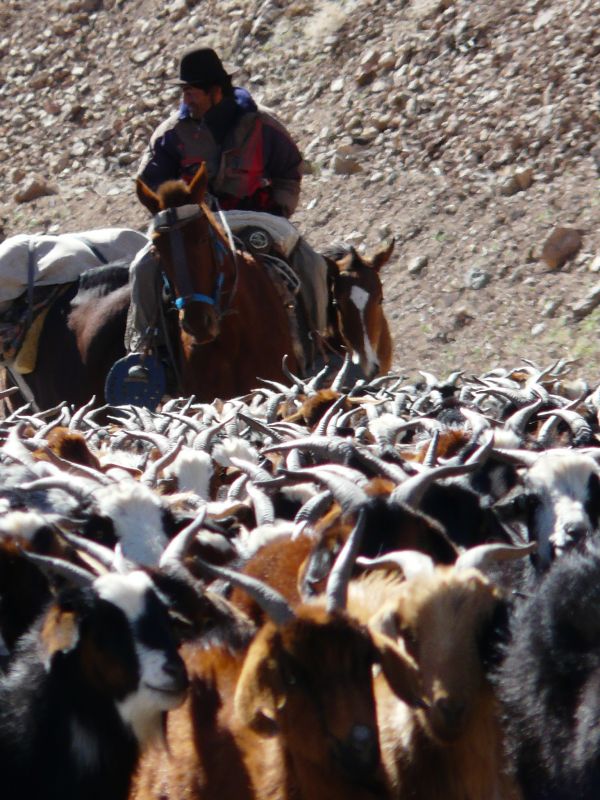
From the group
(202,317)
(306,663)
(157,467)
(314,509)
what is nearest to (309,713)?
(306,663)

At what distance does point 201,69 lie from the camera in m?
13.4

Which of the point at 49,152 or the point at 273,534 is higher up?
the point at 273,534

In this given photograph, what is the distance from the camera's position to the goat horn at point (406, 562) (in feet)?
15.3

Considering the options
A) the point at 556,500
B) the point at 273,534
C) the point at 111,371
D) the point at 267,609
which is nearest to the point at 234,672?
the point at 267,609

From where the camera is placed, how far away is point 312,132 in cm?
2358

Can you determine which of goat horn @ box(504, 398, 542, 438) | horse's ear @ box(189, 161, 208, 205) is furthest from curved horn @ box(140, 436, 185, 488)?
horse's ear @ box(189, 161, 208, 205)

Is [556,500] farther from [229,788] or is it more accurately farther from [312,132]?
[312,132]

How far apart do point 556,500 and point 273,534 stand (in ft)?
4.35

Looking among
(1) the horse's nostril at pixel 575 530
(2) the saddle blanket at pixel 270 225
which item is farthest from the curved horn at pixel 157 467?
(2) the saddle blanket at pixel 270 225

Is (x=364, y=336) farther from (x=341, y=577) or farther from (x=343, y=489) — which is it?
(x=341, y=577)

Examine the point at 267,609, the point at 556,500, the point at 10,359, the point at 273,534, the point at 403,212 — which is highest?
the point at 267,609

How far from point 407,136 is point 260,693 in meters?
18.5

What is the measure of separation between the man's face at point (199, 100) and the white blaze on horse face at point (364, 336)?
2.17 m

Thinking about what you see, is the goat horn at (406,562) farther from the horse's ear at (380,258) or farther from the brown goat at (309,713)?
the horse's ear at (380,258)
